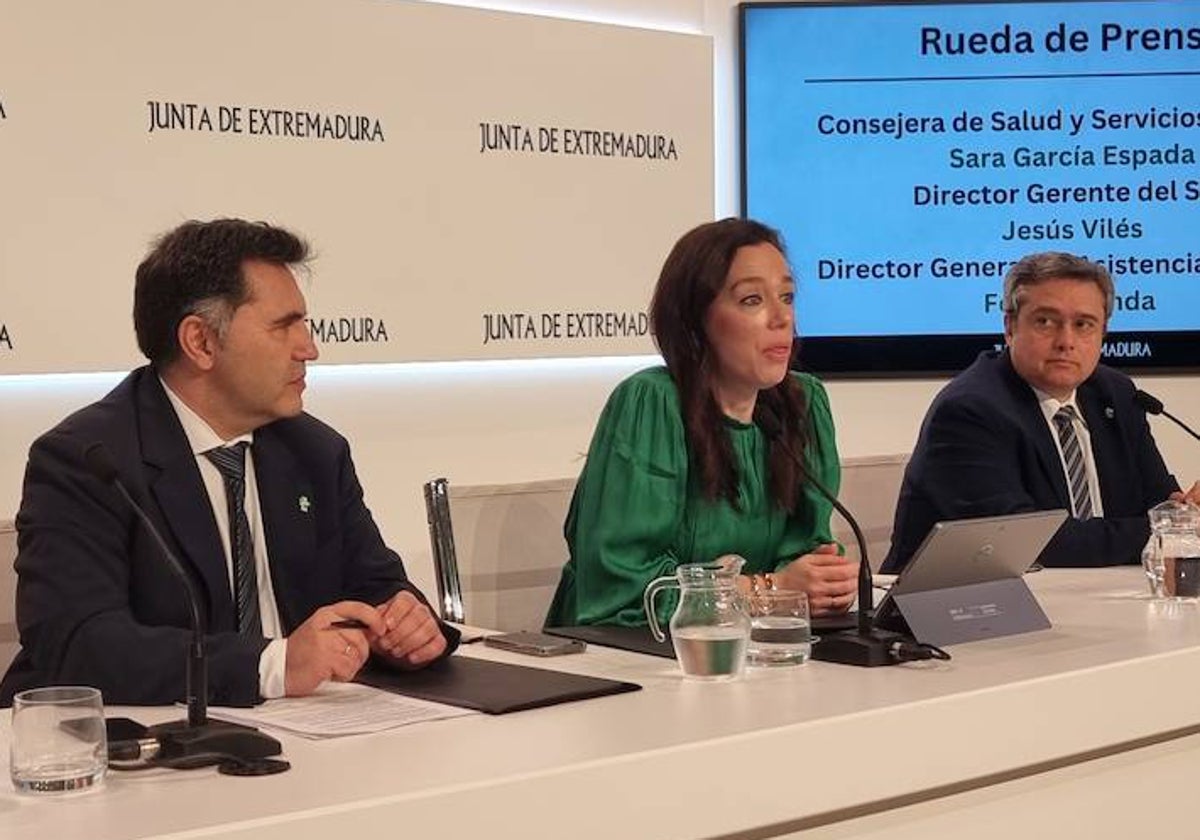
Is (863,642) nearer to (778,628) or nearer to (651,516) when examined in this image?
(778,628)

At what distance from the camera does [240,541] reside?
8.36 ft

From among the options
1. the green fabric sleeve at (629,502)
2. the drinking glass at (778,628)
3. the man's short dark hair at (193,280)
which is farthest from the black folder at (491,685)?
the man's short dark hair at (193,280)

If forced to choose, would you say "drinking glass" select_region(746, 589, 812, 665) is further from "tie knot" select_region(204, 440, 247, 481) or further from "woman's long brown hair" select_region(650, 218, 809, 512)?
"tie knot" select_region(204, 440, 247, 481)

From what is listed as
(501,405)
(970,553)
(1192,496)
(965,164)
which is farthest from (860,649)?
(965,164)

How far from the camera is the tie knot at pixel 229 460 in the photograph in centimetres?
258

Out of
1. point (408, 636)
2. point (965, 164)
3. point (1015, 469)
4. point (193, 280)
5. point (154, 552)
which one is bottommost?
point (408, 636)

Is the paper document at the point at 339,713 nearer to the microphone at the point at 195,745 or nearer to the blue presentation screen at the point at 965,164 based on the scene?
the microphone at the point at 195,745

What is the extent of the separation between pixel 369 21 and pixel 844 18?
4.54 ft

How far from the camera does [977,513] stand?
3.46 m

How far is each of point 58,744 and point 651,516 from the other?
130 cm

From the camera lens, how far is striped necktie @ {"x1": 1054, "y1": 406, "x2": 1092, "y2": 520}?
3.58 m

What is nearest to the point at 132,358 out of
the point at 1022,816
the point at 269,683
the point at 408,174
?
the point at 408,174

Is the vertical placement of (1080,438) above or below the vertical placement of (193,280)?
below

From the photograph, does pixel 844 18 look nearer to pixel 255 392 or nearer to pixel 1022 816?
pixel 255 392
